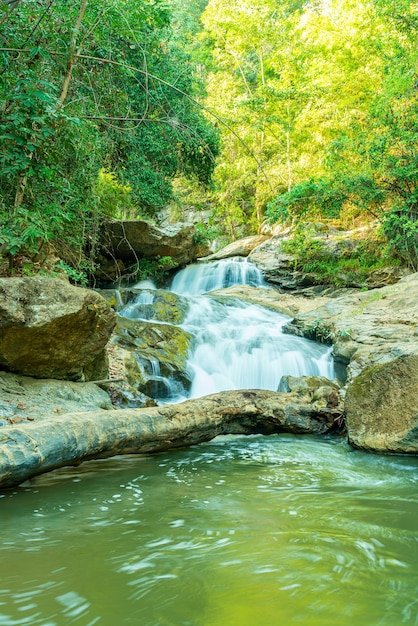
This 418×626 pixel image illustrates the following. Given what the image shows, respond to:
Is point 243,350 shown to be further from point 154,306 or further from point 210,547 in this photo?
point 210,547

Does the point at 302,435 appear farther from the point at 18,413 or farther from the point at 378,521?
the point at 18,413

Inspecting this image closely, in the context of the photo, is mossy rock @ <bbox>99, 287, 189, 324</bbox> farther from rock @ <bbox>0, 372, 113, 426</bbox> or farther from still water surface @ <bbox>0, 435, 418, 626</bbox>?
still water surface @ <bbox>0, 435, 418, 626</bbox>

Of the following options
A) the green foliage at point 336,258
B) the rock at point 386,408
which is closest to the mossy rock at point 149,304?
the green foliage at point 336,258

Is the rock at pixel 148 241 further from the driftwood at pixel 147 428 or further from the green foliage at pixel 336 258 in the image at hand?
the driftwood at pixel 147 428

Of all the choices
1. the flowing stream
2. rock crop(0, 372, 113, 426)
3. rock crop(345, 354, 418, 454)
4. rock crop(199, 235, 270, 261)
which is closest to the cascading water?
rock crop(0, 372, 113, 426)

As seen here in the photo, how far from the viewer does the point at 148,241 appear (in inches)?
568

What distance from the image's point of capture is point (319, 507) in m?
3.05

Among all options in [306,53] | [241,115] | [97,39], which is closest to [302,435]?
[97,39]

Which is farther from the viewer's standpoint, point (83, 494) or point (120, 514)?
point (83, 494)

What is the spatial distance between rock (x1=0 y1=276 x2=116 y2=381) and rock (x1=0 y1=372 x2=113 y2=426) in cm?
19

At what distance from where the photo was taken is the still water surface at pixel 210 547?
1.71 meters

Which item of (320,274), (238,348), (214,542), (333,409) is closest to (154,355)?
(238,348)

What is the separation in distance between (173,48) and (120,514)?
11.6 meters

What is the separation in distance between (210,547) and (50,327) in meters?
3.89
